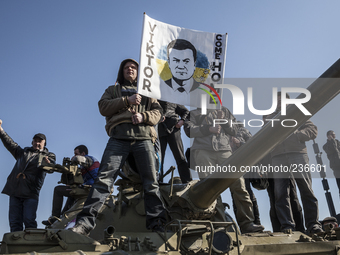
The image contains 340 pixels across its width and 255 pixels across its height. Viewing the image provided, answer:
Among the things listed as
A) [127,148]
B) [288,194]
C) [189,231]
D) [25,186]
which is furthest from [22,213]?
[288,194]

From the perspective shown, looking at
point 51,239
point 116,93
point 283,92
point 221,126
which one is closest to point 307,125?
point 283,92

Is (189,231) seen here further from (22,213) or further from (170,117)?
(22,213)

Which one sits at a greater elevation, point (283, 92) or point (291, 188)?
point (283, 92)

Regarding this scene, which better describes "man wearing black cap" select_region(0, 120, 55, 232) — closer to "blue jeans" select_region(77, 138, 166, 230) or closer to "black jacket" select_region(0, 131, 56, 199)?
"black jacket" select_region(0, 131, 56, 199)

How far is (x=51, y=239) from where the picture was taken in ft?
16.6

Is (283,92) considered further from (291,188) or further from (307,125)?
(291,188)

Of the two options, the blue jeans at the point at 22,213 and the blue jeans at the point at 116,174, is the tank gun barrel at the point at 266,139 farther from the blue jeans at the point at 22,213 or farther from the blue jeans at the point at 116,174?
the blue jeans at the point at 22,213

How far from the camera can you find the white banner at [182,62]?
768cm

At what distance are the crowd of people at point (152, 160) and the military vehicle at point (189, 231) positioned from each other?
394mm

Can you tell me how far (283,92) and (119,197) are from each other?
3.50 m

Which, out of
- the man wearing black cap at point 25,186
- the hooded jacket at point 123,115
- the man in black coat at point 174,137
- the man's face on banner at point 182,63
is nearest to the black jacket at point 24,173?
the man wearing black cap at point 25,186

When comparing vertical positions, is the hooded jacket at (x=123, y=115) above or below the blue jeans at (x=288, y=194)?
above

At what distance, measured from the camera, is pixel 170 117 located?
9016 millimetres

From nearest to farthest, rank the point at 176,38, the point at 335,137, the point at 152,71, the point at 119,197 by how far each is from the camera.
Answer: the point at 119,197 → the point at 152,71 → the point at 176,38 → the point at 335,137
